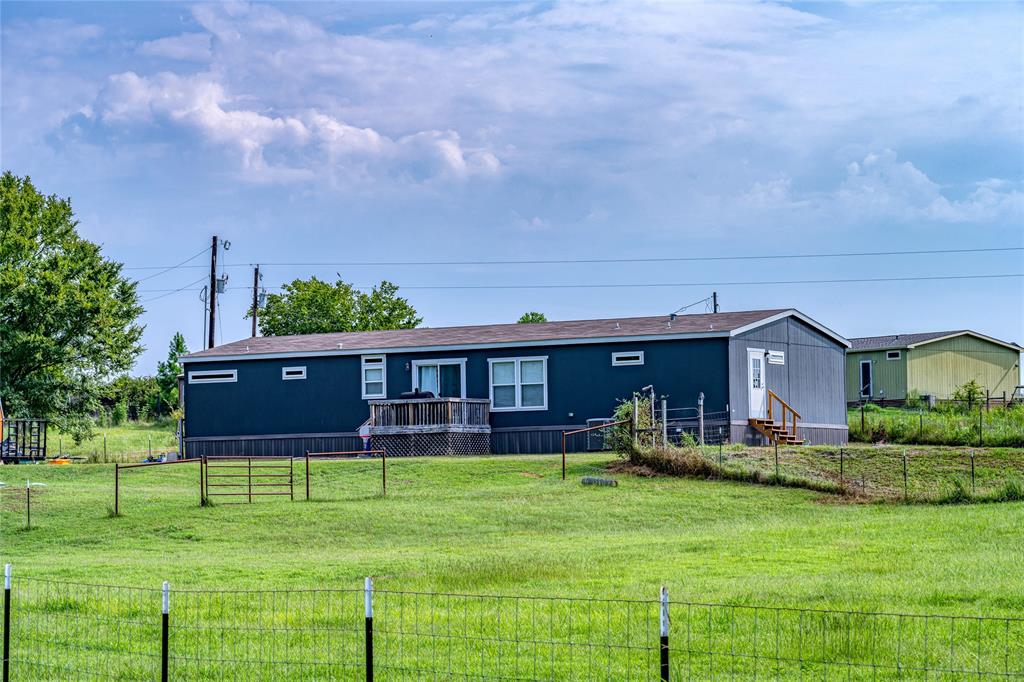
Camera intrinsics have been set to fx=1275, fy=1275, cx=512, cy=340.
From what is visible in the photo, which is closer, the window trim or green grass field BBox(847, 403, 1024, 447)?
green grass field BBox(847, 403, 1024, 447)

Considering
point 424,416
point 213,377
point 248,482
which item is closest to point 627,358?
point 424,416

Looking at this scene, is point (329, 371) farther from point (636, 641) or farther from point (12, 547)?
point (636, 641)

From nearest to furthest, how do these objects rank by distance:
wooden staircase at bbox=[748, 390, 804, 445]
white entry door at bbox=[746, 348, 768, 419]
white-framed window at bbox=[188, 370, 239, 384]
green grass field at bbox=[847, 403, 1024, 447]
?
1. green grass field at bbox=[847, 403, 1024, 447]
2. wooden staircase at bbox=[748, 390, 804, 445]
3. white entry door at bbox=[746, 348, 768, 419]
4. white-framed window at bbox=[188, 370, 239, 384]

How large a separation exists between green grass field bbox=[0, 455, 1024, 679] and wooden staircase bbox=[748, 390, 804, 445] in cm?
702

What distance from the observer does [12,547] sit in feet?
70.1

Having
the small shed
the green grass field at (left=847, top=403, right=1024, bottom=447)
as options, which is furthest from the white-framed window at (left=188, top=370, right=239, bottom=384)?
the small shed

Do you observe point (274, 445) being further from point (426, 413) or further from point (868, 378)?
point (868, 378)

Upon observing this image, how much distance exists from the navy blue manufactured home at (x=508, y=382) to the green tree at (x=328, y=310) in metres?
20.5

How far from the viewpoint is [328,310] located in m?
62.7

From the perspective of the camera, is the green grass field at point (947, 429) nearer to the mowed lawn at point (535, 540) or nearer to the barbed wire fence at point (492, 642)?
the mowed lawn at point (535, 540)

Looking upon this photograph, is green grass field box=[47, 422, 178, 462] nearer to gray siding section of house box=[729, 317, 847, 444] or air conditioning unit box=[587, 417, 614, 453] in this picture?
air conditioning unit box=[587, 417, 614, 453]

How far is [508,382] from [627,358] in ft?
12.6

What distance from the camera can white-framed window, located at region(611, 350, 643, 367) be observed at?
3603 cm

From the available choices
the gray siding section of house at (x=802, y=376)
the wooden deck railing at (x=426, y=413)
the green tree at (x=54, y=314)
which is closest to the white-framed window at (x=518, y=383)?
the wooden deck railing at (x=426, y=413)
